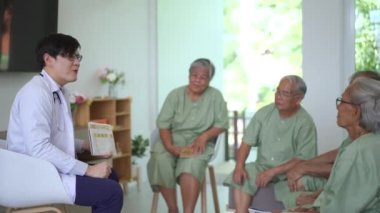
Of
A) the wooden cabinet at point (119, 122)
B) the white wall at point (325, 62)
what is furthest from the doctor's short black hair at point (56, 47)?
the white wall at point (325, 62)

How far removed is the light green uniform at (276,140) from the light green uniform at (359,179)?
832mm

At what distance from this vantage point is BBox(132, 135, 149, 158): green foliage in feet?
15.4

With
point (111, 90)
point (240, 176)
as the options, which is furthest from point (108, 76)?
point (240, 176)

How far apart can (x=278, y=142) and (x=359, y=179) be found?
1.00m

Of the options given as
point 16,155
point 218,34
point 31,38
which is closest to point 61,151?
point 16,155

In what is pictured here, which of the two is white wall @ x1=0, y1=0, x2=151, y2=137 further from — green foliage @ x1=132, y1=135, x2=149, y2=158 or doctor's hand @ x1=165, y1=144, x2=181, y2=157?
doctor's hand @ x1=165, y1=144, x2=181, y2=157

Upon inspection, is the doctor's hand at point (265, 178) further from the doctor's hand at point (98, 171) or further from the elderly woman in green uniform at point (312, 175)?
the doctor's hand at point (98, 171)

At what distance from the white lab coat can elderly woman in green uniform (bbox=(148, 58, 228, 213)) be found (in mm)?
1129

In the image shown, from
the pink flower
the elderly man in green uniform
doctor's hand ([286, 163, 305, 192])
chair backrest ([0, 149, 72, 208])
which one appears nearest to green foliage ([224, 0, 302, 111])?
the pink flower

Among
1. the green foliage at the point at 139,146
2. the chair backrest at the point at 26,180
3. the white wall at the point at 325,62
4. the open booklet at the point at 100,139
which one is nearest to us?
the chair backrest at the point at 26,180

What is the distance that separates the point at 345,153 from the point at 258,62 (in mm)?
4367

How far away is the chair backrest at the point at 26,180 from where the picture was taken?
75.4 inches

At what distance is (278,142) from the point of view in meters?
2.71

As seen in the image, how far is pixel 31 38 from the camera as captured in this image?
3.36m
